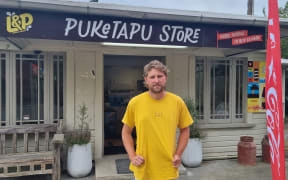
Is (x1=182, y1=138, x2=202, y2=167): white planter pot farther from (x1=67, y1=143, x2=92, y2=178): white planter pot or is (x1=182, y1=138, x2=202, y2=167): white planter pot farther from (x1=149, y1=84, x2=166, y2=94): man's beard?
(x1=149, y1=84, x2=166, y2=94): man's beard

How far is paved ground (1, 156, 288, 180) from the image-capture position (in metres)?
Answer: 3.61

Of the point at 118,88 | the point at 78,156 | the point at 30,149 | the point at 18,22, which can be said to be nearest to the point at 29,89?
the point at 30,149

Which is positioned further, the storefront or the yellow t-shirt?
the storefront

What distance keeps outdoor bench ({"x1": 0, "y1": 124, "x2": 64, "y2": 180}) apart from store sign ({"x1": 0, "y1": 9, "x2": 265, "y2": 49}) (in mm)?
1529

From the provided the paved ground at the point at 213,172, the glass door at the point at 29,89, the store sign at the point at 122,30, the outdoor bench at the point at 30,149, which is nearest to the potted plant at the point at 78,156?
the paved ground at the point at 213,172

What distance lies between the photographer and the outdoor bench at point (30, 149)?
315cm

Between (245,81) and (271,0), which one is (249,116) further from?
(271,0)

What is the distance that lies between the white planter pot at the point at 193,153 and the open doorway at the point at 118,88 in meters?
1.35

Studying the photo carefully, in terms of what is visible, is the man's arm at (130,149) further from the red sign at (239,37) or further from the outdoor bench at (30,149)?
the red sign at (239,37)

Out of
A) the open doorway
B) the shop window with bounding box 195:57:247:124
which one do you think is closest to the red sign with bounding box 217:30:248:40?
the shop window with bounding box 195:57:247:124

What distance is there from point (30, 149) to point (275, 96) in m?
3.87

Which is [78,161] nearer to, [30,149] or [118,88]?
[30,149]

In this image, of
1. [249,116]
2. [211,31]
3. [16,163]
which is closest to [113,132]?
[16,163]

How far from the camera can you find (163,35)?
3039 mm
